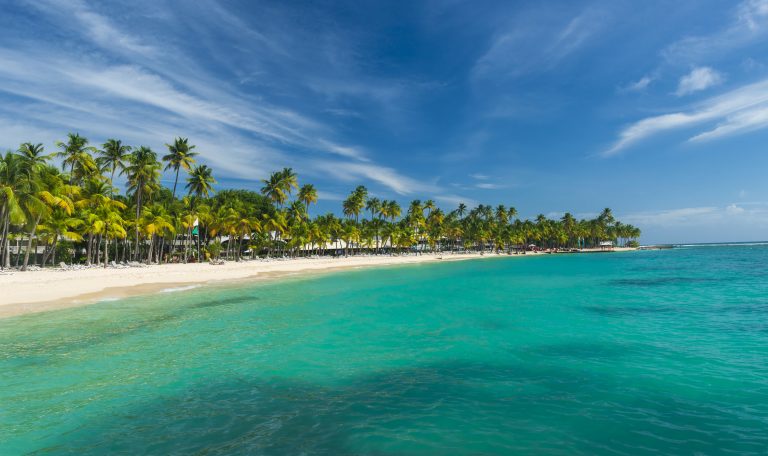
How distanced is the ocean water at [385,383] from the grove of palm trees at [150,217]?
1110 inches

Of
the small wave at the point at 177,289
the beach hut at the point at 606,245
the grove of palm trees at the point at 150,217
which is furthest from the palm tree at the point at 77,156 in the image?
the beach hut at the point at 606,245

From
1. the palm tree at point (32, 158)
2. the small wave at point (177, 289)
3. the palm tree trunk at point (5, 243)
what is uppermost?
the palm tree at point (32, 158)

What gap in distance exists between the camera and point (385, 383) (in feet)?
32.1

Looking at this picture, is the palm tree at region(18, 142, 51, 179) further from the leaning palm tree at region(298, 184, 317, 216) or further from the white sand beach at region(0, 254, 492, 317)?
the leaning palm tree at region(298, 184, 317, 216)

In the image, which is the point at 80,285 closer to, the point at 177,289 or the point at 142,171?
the point at 177,289

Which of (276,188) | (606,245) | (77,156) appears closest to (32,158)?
(77,156)

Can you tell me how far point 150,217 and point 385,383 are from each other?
51.2 m

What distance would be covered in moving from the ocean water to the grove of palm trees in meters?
28.2

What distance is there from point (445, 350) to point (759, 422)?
760 cm

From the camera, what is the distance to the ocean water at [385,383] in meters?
6.81

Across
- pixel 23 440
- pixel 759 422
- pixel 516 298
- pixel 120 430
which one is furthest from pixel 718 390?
pixel 516 298

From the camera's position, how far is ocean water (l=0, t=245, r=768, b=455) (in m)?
6.81

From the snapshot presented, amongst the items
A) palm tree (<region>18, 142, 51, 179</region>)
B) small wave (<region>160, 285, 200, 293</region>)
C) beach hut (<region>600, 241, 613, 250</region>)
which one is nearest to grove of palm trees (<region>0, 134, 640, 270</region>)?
palm tree (<region>18, 142, 51, 179</region>)

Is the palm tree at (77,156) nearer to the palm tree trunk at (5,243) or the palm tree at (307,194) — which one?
the palm tree trunk at (5,243)
